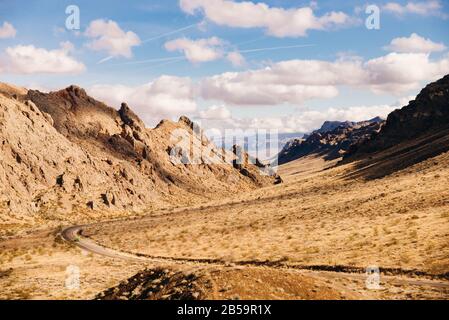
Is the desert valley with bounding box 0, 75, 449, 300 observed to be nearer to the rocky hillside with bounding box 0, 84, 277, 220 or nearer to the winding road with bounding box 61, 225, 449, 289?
the winding road with bounding box 61, 225, 449, 289

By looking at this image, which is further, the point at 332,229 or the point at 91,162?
the point at 91,162

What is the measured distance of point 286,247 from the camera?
131 feet

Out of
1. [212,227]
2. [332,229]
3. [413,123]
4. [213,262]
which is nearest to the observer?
[213,262]

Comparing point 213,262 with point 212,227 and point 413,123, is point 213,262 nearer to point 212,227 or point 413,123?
point 212,227

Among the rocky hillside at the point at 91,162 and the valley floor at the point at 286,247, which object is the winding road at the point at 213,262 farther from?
the rocky hillside at the point at 91,162

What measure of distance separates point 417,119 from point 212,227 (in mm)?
108703

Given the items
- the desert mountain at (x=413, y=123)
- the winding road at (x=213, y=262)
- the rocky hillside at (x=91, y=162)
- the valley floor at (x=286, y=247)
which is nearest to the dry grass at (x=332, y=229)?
the valley floor at (x=286, y=247)

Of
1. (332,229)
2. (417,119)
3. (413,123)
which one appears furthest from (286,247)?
(417,119)

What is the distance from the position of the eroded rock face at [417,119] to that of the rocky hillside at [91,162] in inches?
2427

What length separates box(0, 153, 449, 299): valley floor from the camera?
72.8 ft

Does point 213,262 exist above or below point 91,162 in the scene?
below

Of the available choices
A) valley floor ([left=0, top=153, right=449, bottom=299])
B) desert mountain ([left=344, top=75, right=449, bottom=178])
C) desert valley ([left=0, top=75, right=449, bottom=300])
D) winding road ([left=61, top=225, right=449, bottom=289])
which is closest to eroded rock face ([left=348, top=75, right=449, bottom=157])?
desert mountain ([left=344, top=75, right=449, bottom=178])
